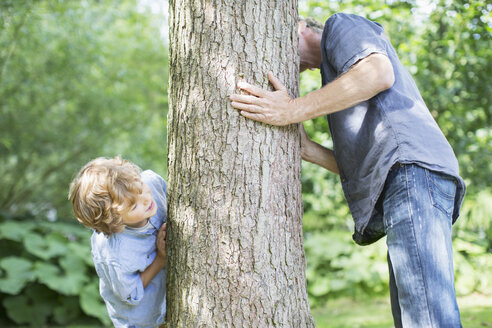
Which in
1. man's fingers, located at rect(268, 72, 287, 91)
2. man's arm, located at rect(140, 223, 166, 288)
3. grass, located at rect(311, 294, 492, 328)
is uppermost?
man's fingers, located at rect(268, 72, 287, 91)

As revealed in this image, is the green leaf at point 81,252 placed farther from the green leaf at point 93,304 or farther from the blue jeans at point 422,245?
the blue jeans at point 422,245

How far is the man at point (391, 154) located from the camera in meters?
1.88

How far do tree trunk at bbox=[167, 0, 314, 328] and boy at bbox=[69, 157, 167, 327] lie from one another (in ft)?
0.67

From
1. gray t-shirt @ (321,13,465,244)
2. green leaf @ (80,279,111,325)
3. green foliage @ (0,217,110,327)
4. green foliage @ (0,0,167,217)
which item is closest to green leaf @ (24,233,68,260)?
green foliage @ (0,217,110,327)

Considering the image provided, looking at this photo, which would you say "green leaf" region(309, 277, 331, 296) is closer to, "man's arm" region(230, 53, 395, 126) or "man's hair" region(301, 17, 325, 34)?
"man's hair" region(301, 17, 325, 34)

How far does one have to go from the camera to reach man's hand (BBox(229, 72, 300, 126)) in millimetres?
1987

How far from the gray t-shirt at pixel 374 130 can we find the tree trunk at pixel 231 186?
0.27m

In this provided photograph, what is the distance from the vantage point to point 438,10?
468cm

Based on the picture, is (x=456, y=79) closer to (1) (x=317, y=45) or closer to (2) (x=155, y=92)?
(1) (x=317, y=45)

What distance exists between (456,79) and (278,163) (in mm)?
3872

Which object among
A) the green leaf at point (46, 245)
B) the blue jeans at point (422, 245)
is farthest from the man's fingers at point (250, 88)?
the green leaf at point (46, 245)

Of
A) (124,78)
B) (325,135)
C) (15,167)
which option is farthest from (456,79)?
(15,167)

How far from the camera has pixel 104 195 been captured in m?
2.14

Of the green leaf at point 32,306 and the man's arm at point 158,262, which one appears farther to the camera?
the green leaf at point 32,306
